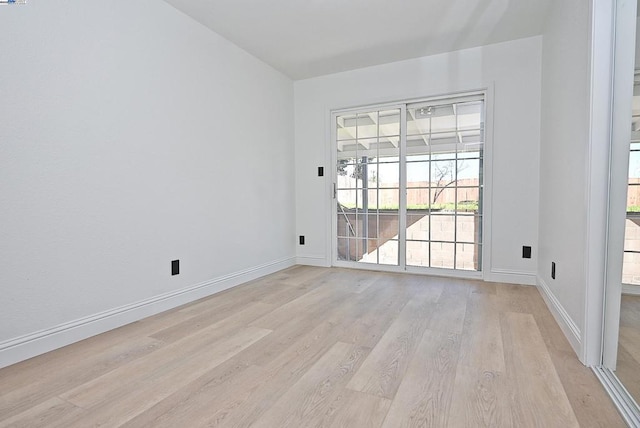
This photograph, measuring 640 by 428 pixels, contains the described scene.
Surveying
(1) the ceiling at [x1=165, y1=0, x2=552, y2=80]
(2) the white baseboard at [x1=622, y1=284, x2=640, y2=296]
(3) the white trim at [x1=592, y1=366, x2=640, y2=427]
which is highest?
(1) the ceiling at [x1=165, y1=0, x2=552, y2=80]

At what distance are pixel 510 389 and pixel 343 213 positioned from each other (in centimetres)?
271

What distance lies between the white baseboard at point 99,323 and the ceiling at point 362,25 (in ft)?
7.17

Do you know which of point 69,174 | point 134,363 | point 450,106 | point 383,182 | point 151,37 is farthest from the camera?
point 383,182

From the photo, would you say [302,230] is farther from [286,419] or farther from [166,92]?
[286,419]

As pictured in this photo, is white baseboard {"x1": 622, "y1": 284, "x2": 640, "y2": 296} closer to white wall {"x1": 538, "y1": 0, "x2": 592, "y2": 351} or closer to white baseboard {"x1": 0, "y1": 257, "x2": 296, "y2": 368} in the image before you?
white wall {"x1": 538, "y1": 0, "x2": 592, "y2": 351}

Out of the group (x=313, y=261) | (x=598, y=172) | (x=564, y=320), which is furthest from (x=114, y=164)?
(x=564, y=320)

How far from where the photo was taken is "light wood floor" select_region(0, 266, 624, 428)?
123 cm

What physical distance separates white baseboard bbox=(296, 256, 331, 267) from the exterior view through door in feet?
0.41

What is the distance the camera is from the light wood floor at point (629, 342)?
1.34 meters

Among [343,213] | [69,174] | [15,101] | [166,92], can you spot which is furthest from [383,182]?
[15,101]

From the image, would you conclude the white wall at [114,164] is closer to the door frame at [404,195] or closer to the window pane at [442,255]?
the door frame at [404,195]

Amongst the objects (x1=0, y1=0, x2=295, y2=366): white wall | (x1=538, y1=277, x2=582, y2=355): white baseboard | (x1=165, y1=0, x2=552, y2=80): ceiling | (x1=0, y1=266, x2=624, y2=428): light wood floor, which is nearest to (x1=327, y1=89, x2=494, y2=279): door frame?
(x1=165, y1=0, x2=552, y2=80): ceiling

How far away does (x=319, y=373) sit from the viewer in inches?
60.2

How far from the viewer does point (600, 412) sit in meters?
1.22
